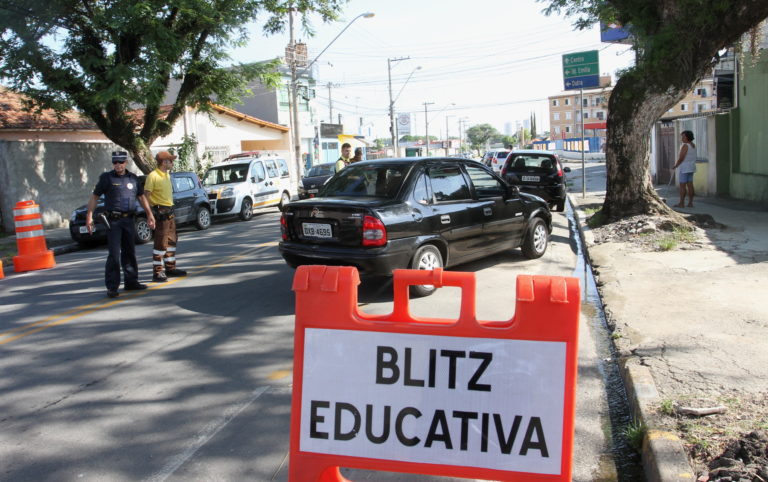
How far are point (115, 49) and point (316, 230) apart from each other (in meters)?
13.1

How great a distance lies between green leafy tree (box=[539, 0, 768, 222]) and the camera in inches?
421

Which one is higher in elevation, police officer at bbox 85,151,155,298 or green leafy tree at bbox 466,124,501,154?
green leafy tree at bbox 466,124,501,154

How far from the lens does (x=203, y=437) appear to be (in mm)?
4055

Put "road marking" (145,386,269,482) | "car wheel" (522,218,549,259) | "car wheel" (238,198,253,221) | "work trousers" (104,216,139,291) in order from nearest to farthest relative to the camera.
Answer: "road marking" (145,386,269,482)
"work trousers" (104,216,139,291)
"car wheel" (522,218,549,259)
"car wheel" (238,198,253,221)

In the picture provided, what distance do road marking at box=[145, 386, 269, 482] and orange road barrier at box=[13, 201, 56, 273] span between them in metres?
8.17

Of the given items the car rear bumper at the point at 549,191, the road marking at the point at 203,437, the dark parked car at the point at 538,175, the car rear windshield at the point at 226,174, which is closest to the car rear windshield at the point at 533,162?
the dark parked car at the point at 538,175

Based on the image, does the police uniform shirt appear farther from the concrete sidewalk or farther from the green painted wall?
the green painted wall

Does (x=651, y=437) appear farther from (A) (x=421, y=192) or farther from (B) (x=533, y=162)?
(B) (x=533, y=162)

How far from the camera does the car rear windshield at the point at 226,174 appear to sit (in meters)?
19.2

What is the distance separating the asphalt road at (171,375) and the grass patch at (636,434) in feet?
0.51

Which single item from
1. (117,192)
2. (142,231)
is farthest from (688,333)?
(142,231)

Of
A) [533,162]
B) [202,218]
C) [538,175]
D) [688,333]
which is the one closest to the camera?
[688,333]

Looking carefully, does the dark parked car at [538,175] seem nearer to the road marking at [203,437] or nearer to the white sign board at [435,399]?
the road marking at [203,437]

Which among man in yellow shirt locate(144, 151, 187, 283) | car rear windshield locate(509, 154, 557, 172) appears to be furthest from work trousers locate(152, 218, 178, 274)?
car rear windshield locate(509, 154, 557, 172)
